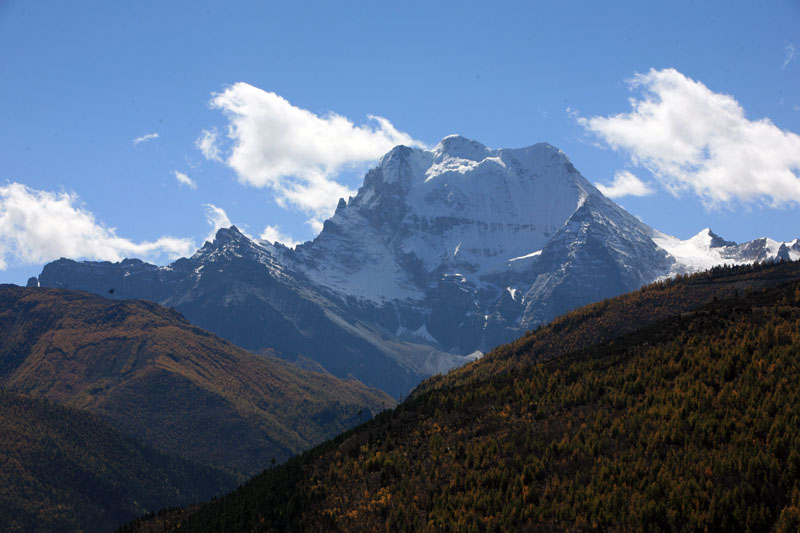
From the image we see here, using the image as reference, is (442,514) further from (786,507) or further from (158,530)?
(158,530)

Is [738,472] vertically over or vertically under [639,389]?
under

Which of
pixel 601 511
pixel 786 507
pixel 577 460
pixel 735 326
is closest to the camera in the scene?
pixel 786 507

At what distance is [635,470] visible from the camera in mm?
77875

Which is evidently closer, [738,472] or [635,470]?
[738,472]

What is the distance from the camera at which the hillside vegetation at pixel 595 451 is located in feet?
233

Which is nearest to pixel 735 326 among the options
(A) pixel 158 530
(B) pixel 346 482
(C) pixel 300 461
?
(B) pixel 346 482

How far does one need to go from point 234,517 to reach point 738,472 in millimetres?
68575

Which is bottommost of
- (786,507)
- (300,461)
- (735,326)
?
(786,507)

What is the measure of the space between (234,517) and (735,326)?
79332 mm

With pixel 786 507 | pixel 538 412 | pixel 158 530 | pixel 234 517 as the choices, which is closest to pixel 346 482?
pixel 234 517

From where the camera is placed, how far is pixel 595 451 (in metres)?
85.6

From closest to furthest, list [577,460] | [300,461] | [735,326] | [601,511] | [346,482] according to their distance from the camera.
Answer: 1. [601,511]
2. [577,460]
3. [346,482]
4. [735,326]
5. [300,461]

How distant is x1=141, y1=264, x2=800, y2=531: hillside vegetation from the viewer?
70875mm

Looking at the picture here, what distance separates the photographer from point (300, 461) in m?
125
